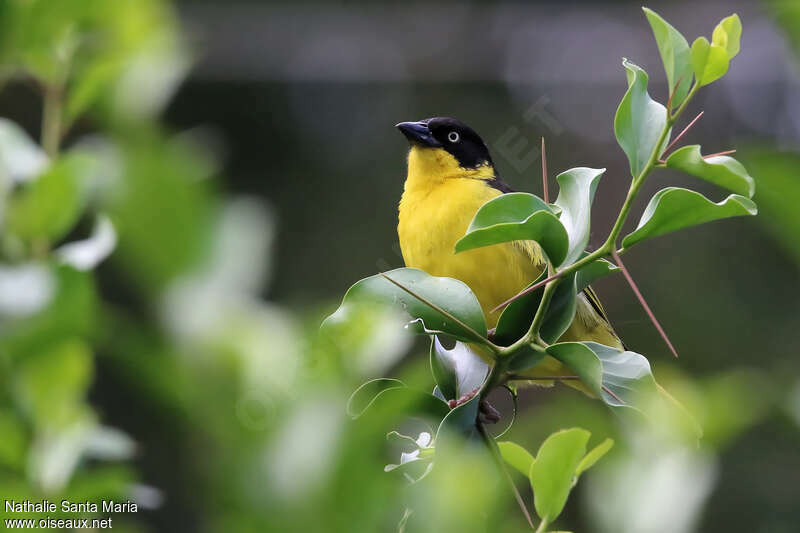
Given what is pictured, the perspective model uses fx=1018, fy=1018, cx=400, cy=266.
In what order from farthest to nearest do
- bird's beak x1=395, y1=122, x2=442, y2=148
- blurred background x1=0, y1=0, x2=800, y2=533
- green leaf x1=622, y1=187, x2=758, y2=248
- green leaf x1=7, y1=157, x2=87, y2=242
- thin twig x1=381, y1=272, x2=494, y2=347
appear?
bird's beak x1=395, y1=122, x2=442, y2=148 → thin twig x1=381, y1=272, x2=494, y2=347 → green leaf x1=622, y1=187, x2=758, y2=248 → green leaf x1=7, y1=157, x2=87, y2=242 → blurred background x1=0, y1=0, x2=800, y2=533

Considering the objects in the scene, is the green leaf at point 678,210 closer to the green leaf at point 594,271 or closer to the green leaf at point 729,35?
the green leaf at point 594,271

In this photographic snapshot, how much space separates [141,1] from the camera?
1393 mm

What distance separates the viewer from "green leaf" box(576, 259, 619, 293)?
61.2 inches

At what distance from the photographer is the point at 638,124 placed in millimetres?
1486

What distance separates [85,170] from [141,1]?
26 centimetres

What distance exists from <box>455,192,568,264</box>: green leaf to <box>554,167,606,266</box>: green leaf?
29mm

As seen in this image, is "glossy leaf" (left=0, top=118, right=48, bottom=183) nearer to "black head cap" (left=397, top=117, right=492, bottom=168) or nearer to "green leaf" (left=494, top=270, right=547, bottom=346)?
"green leaf" (left=494, top=270, right=547, bottom=346)

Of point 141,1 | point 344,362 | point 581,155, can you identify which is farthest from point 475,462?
point 581,155

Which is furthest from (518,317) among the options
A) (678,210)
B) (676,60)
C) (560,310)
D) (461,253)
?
(461,253)

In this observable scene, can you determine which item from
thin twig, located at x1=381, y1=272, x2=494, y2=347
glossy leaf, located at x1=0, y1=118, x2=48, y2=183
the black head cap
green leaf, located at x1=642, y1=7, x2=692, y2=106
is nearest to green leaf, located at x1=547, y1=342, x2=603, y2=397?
thin twig, located at x1=381, y1=272, x2=494, y2=347

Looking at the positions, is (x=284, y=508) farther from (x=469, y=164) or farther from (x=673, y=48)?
(x=469, y=164)

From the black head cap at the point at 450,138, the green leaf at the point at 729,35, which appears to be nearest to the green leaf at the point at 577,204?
the green leaf at the point at 729,35

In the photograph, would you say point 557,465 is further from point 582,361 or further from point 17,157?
point 17,157

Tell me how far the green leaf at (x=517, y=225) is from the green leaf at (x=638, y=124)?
0.46 ft
